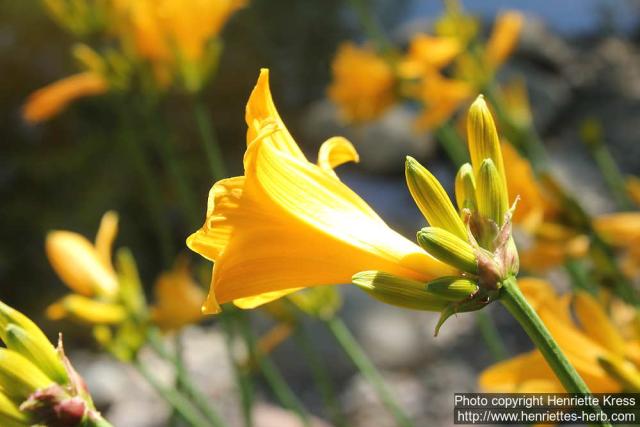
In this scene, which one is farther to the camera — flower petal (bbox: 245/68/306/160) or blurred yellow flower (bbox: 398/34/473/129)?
blurred yellow flower (bbox: 398/34/473/129)

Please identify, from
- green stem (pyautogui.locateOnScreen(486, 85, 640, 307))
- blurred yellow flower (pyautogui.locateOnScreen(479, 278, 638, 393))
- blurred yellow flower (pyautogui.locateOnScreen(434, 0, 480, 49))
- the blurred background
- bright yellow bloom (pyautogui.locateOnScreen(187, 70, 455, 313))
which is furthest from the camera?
the blurred background

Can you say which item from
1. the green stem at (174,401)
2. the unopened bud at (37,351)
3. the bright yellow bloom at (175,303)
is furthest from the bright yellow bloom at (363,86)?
the unopened bud at (37,351)

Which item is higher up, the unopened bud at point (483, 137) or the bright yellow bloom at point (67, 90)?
the bright yellow bloom at point (67, 90)

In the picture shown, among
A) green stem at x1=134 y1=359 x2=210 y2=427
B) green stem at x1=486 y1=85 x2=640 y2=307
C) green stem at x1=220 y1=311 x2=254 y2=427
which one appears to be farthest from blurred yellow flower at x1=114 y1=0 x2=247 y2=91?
green stem at x1=486 y1=85 x2=640 y2=307

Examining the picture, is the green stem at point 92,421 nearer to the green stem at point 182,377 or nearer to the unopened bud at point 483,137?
the unopened bud at point 483,137

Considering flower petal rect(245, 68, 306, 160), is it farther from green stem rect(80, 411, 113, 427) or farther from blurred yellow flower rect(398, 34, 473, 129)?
blurred yellow flower rect(398, 34, 473, 129)

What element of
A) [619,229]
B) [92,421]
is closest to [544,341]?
[92,421]

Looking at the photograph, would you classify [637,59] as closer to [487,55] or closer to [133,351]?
[487,55]
